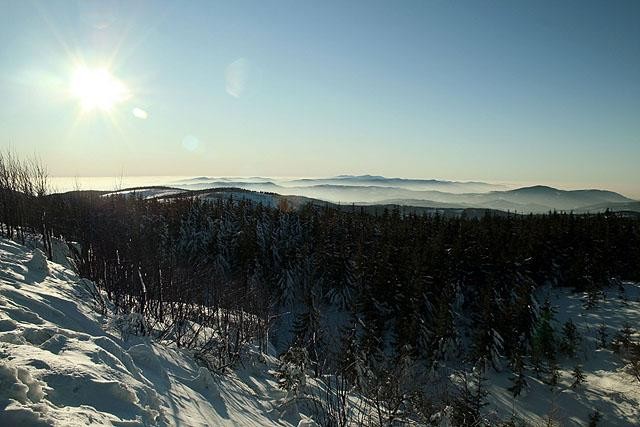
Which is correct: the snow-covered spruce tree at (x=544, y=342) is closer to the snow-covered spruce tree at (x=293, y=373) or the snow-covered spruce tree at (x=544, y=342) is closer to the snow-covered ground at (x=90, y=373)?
the snow-covered spruce tree at (x=293, y=373)

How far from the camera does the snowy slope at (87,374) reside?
4094 millimetres

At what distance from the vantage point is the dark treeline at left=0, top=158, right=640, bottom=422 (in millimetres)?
23016

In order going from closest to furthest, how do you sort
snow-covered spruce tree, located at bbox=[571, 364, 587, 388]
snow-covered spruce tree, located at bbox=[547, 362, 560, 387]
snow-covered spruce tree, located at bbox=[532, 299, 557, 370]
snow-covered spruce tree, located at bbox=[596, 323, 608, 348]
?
snow-covered spruce tree, located at bbox=[571, 364, 587, 388] → snow-covered spruce tree, located at bbox=[547, 362, 560, 387] → snow-covered spruce tree, located at bbox=[532, 299, 557, 370] → snow-covered spruce tree, located at bbox=[596, 323, 608, 348]

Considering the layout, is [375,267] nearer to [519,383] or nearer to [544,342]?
[544,342]

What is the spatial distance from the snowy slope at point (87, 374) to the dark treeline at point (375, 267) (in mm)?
5368

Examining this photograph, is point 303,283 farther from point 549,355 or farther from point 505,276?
point 549,355

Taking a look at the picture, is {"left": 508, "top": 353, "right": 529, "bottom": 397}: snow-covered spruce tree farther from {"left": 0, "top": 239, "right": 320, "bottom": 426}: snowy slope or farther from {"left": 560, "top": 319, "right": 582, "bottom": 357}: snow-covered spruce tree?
{"left": 0, "top": 239, "right": 320, "bottom": 426}: snowy slope

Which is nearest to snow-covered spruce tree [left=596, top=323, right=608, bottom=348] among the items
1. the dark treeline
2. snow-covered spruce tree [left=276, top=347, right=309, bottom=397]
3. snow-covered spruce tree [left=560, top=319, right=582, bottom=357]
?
snow-covered spruce tree [left=560, top=319, right=582, bottom=357]

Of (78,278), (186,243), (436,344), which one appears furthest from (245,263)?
(78,278)

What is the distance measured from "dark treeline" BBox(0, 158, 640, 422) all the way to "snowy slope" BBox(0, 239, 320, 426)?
537 centimetres

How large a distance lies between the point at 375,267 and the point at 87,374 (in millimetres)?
36806

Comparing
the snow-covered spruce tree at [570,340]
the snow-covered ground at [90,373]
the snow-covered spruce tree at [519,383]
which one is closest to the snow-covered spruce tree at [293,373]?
the snow-covered ground at [90,373]

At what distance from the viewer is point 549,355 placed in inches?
1166

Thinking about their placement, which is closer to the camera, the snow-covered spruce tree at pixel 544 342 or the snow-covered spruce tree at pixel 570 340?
the snow-covered spruce tree at pixel 544 342
